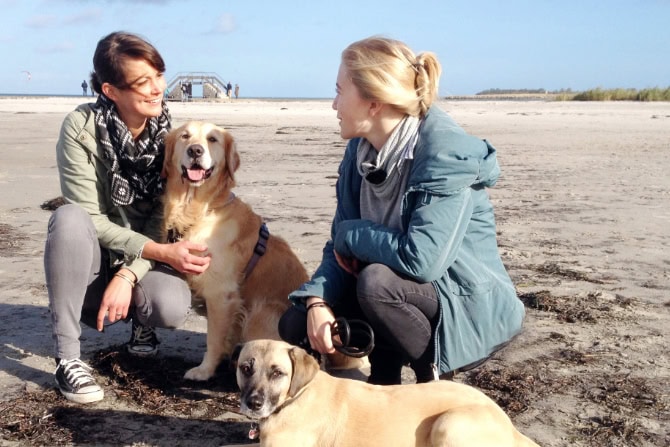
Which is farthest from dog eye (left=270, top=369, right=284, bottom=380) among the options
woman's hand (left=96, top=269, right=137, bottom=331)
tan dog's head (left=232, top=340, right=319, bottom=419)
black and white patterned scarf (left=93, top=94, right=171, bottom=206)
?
black and white patterned scarf (left=93, top=94, right=171, bottom=206)

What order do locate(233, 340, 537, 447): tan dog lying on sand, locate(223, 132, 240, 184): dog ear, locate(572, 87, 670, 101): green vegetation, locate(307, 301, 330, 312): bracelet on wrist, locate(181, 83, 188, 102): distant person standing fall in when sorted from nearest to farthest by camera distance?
1. locate(233, 340, 537, 447): tan dog lying on sand
2. locate(307, 301, 330, 312): bracelet on wrist
3. locate(223, 132, 240, 184): dog ear
4. locate(572, 87, 670, 101): green vegetation
5. locate(181, 83, 188, 102): distant person standing

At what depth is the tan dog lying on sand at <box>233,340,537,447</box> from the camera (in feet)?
9.12

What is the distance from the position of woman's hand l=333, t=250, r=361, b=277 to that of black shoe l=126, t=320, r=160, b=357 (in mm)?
1479

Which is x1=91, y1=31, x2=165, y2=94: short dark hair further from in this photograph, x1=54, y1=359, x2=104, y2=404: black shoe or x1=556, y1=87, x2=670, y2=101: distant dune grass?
x1=556, y1=87, x2=670, y2=101: distant dune grass

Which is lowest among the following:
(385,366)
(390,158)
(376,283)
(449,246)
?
(385,366)

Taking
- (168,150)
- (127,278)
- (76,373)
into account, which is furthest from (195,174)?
(76,373)

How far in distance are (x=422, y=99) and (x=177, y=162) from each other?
1.66 metres

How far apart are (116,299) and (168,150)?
99 centimetres

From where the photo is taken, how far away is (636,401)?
3.59 meters

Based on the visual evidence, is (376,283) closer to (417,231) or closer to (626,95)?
(417,231)

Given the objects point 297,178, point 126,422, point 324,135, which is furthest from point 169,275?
point 324,135

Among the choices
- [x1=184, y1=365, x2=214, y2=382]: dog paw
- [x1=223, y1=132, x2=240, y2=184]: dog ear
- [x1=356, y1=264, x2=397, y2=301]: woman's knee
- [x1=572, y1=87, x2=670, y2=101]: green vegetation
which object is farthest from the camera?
[x1=572, y1=87, x2=670, y2=101]: green vegetation

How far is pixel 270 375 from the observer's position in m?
2.83

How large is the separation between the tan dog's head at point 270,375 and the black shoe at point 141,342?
160cm
